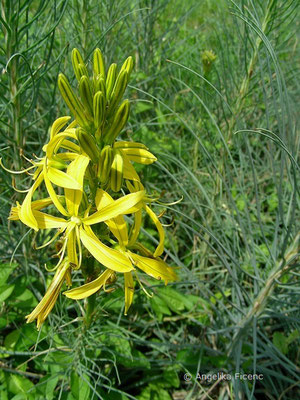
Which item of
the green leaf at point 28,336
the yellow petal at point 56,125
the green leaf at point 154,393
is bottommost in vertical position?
the green leaf at point 154,393

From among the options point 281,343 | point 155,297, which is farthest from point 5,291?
point 281,343

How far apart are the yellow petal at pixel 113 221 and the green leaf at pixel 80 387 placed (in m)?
0.57

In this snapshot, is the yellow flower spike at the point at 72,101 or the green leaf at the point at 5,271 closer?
the yellow flower spike at the point at 72,101

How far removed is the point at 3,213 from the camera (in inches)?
57.7

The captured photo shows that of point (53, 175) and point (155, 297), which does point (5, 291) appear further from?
point (53, 175)

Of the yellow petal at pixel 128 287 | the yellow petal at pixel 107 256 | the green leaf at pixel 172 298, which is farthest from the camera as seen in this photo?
the green leaf at pixel 172 298

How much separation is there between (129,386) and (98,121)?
3.86 feet

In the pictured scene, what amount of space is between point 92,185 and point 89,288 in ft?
0.81

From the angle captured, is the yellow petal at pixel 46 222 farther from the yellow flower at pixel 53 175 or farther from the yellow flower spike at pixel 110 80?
the yellow flower spike at pixel 110 80

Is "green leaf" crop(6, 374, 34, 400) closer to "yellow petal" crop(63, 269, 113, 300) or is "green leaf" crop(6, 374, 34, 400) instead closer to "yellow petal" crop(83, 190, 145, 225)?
"yellow petal" crop(63, 269, 113, 300)

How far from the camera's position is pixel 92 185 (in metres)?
0.92

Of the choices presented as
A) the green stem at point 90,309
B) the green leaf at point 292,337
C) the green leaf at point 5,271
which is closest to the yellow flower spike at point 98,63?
the green stem at point 90,309

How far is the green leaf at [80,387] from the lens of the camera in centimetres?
120

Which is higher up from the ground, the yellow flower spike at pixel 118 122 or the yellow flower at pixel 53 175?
the yellow flower spike at pixel 118 122
